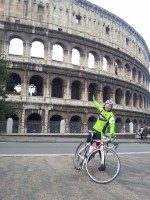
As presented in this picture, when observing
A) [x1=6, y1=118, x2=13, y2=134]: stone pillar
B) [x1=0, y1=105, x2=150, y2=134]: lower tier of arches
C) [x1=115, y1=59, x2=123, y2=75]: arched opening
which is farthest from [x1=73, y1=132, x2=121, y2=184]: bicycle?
[x1=115, y1=59, x2=123, y2=75]: arched opening

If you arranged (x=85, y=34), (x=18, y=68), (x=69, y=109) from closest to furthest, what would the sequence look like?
(x=18, y=68), (x=69, y=109), (x=85, y=34)

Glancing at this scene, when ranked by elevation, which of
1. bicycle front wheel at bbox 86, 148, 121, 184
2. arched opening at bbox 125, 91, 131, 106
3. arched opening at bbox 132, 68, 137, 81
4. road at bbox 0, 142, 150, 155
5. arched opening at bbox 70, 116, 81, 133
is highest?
arched opening at bbox 132, 68, 137, 81

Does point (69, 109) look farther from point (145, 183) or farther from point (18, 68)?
point (145, 183)

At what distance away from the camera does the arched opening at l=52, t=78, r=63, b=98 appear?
28.6m

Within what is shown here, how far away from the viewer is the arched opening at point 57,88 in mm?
28641

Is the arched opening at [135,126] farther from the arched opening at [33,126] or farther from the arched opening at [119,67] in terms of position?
the arched opening at [33,126]

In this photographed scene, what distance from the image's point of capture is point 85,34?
3012 cm

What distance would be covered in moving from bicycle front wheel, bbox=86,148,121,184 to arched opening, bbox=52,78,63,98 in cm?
2346

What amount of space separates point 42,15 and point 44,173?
24725 millimetres

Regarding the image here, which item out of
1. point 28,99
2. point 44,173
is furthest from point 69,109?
point 44,173

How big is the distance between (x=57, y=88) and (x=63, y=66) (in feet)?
8.50

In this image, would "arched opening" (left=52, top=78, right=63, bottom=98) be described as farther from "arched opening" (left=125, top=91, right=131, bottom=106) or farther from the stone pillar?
"arched opening" (left=125, top=91, right=131, bottom=106)

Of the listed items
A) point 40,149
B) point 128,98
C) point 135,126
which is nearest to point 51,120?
point 135,126

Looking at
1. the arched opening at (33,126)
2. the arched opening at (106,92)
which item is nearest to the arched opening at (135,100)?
the arched opening at (106,92)
